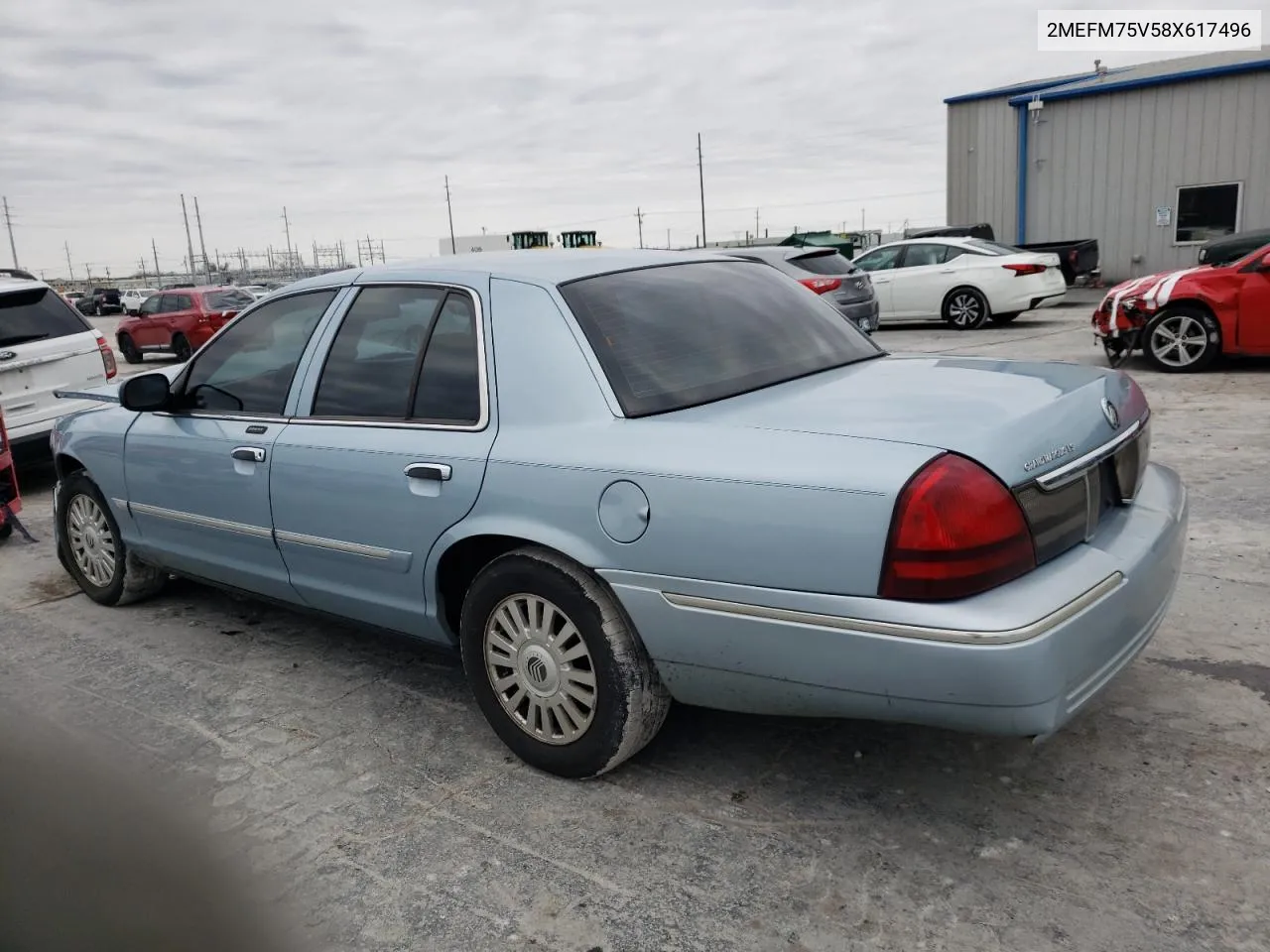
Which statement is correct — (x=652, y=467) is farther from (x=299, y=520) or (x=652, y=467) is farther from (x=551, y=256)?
(x=299, y=520)

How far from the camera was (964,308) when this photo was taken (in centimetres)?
1574

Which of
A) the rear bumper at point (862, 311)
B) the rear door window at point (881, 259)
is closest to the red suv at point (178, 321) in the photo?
the rear door window at point (881, 259)

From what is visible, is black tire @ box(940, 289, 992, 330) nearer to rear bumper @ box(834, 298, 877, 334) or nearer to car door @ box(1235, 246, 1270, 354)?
rear bumper @ box(834, 298, 877, 334)

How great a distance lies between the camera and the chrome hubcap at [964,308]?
15633 millimetres

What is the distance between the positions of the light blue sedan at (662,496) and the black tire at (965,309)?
12609mm

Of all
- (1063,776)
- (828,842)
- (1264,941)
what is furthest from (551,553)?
(1264,941)

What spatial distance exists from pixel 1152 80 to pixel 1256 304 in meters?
13.4

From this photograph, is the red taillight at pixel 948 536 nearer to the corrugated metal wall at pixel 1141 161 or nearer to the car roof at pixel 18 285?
the car roof at pixel 18 285

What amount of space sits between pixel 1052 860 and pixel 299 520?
8.49ft

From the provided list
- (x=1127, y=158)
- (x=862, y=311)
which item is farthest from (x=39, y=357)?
(x=1127, y=158)

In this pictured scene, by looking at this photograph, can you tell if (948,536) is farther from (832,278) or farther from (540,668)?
(832,278)

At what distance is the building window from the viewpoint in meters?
20.3

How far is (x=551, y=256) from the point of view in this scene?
3.60 metres

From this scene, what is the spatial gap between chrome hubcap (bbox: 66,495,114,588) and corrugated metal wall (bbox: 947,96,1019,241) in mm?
22095
